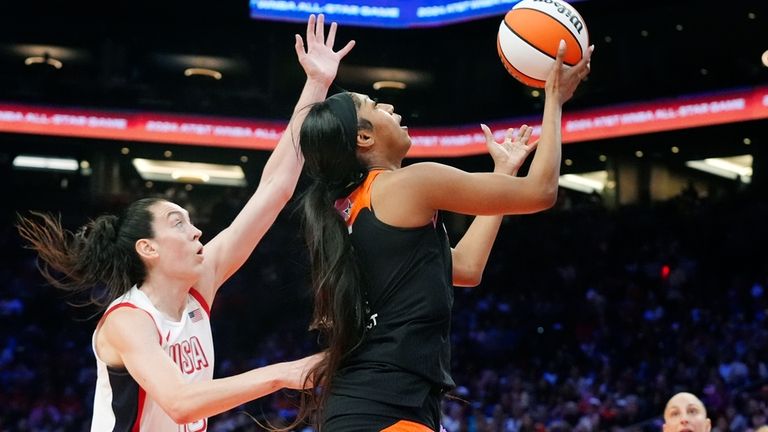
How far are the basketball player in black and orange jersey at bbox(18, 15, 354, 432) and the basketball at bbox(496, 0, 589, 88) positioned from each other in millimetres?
710

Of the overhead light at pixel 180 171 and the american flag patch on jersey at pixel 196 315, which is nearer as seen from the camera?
the american flag patch on jersey at pixel 196 315

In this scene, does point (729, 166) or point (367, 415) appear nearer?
point (367, 415)

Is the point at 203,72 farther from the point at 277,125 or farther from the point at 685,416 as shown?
the point at 685,416

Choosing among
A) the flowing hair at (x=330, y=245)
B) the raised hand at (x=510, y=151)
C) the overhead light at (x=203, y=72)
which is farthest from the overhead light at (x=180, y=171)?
the flowing hair at (x=330, y=245)

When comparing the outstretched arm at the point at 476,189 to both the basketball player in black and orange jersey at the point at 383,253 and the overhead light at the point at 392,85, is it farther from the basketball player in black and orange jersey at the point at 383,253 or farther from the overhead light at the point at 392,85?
the overhead light at the point at 392,85

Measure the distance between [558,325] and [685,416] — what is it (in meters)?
11.4

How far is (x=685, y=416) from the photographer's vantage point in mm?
5031

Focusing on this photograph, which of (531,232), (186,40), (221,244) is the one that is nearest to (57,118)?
(186,40)

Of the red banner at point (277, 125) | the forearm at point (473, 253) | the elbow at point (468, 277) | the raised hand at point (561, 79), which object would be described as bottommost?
the elbow at point (468, 277)

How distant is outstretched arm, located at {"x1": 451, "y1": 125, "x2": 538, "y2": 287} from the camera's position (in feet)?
11.0

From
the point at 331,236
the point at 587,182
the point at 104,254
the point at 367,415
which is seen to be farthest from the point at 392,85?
the point at 367,415

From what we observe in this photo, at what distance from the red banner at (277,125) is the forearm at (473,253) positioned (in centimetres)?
1365

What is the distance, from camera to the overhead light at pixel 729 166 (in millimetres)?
18562

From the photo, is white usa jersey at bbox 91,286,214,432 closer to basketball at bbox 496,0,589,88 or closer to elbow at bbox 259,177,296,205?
elbow at bbox 259,177,296,205
